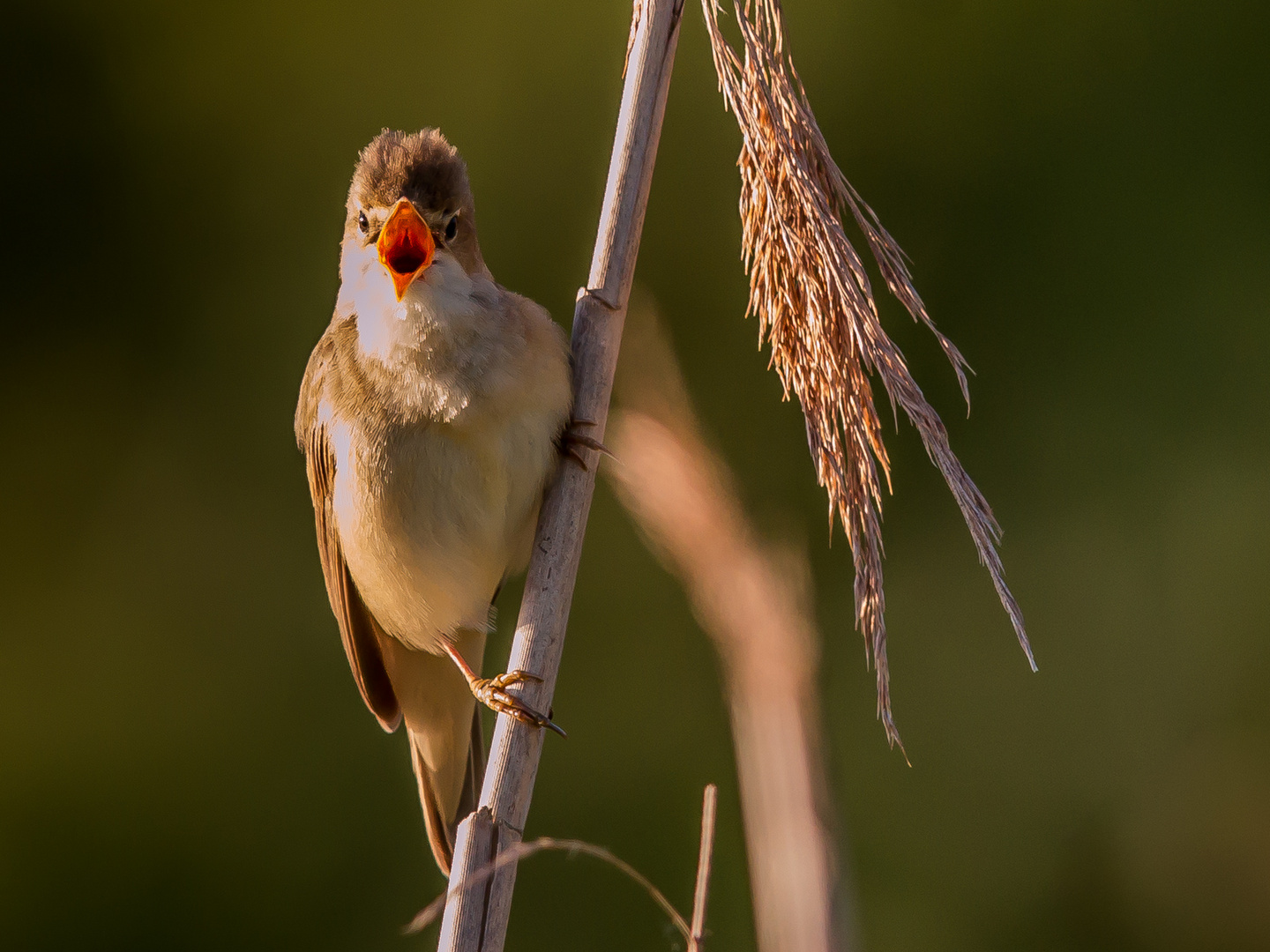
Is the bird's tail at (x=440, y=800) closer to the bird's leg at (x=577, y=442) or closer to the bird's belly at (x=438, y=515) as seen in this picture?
the bird's belly at (x=438, y=515)

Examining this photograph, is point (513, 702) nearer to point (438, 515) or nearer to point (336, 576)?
point (438, 515)

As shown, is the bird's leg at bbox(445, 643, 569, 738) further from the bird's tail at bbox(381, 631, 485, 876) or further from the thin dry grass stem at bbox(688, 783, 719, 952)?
the bird's tail at bbox(381, 631, 485, 876)

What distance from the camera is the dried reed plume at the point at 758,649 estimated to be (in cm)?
76

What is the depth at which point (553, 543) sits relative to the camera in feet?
4.67

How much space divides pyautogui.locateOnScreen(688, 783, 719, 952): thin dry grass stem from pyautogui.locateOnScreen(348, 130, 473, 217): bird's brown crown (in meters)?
1.06

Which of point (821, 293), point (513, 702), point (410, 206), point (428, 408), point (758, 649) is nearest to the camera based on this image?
point (758, 649)

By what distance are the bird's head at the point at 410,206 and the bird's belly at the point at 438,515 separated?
0.24m

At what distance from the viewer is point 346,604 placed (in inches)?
87.4

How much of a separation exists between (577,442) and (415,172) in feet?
1.41

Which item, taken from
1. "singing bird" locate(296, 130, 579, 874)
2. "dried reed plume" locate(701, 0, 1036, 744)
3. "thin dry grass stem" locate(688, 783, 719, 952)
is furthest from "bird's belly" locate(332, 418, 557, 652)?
"thin dry grass stem" locate(688, 783, 719, 952)

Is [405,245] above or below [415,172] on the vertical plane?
below

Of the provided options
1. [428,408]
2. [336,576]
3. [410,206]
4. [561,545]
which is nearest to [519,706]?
[561,545]

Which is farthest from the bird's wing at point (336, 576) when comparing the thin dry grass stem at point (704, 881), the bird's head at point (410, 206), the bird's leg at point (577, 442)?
the thin dry grass stem at point (704, 881)

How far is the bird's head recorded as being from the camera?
1.66 m
